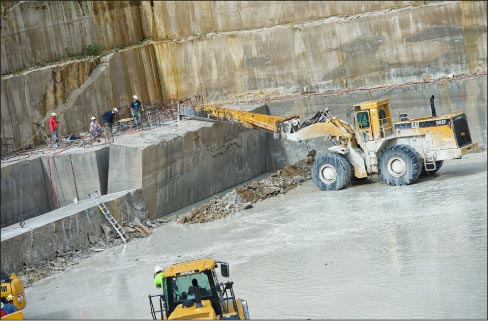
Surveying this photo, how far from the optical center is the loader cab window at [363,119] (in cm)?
2155

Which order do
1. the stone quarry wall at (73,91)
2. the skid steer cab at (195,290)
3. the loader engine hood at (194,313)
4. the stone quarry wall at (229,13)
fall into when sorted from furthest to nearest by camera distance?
the stone quarry wall at (229,13) → the stone quarry wall at (73,91) → the skid steer cab at (195,290) → the loader engine hood at (194,313)

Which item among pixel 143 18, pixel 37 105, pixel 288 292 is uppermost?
→ pixel 143 18

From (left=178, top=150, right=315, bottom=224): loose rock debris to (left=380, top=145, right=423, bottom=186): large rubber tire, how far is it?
2.85m

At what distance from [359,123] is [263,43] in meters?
7.72

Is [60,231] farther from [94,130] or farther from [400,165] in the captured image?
[400,165]

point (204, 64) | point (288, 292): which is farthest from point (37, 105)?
point (288, 292)

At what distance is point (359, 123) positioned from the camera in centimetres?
2166

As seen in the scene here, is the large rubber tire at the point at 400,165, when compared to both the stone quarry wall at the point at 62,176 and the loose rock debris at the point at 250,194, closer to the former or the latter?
the loose rock debris at the point at 250,194

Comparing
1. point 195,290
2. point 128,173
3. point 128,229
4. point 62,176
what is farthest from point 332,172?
point 195,290

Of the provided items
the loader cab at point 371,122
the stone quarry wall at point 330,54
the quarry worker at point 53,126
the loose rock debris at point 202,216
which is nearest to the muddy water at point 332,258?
the loose rock debris at point 202,216

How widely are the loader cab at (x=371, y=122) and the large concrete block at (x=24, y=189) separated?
7439 millimetres

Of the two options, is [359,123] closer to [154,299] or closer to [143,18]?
[154,299]

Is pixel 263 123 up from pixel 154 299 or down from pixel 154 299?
up

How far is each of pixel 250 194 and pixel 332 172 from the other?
2.04 metres
